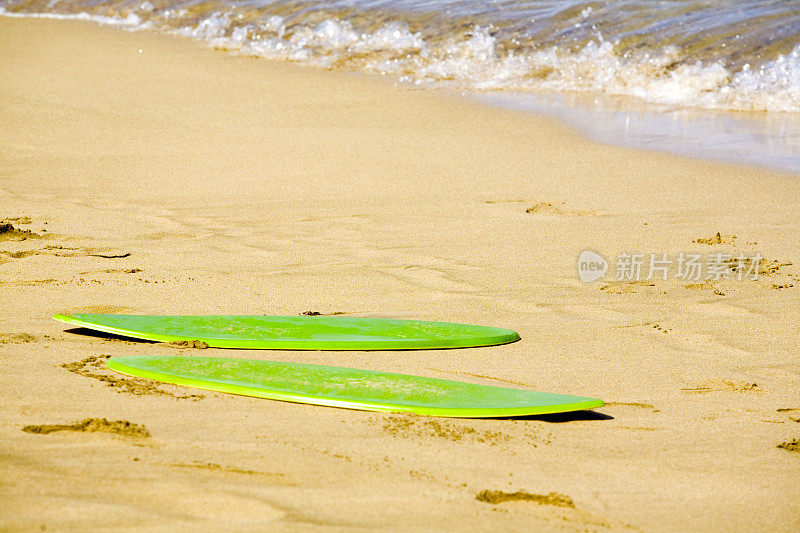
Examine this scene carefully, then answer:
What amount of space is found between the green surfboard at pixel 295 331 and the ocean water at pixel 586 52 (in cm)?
331

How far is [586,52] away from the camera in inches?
348

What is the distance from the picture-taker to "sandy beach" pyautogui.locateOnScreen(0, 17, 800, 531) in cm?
184

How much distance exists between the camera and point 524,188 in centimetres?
507

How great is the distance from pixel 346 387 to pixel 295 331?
1.92 feet

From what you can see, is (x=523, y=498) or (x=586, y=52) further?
(x=586, y=52)

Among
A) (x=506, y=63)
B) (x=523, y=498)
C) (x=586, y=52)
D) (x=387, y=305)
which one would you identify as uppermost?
(x=586, y=52)

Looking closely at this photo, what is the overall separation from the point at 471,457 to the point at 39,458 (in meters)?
0.98

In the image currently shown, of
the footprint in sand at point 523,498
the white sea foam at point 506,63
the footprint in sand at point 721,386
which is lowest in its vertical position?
the footprint in sand at point 523,498

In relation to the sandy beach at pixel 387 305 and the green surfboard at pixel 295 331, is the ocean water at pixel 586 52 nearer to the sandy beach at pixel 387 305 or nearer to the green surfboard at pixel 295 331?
the sandy beach at pixel 387 305

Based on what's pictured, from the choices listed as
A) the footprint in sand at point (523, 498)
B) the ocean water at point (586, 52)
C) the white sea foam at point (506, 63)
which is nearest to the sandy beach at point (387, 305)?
the footprint in sand at point (523, 498)

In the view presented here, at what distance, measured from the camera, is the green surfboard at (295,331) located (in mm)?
2838

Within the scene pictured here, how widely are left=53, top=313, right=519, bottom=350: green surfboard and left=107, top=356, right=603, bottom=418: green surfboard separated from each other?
0.76 feet

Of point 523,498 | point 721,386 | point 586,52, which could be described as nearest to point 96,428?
point 523,498

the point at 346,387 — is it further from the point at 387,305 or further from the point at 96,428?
the point at 387,305
